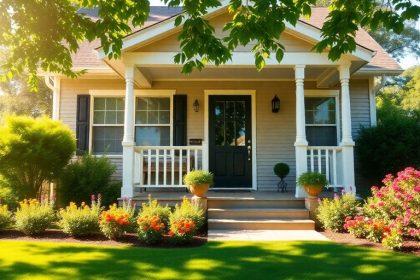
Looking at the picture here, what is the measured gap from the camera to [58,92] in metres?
9.37

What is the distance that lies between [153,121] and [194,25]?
4.93 metres

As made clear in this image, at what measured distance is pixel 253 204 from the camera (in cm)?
728

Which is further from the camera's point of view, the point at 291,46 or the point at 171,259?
the point at 291,46

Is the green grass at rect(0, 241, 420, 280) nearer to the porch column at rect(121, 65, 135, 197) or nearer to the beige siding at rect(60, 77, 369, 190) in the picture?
the porch column at rect(121, 65, 135, 197)

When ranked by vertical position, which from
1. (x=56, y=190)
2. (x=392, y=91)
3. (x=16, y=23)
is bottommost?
(x=56, y=190)

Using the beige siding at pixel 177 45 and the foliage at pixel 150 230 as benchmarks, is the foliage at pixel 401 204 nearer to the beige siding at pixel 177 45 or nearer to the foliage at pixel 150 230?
the beige siding at pixel 177 45

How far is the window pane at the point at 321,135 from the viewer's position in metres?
9.37

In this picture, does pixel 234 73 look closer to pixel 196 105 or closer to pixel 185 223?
pixel 196 105

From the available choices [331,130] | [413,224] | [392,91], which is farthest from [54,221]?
[392,91]

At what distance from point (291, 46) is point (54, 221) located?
18.2ft

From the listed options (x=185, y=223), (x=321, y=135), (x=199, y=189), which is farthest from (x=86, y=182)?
(x=321, y=135)

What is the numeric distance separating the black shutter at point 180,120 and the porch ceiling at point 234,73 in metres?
0.55

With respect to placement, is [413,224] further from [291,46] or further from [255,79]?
[255,79]

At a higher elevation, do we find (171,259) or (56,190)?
(56,190)
